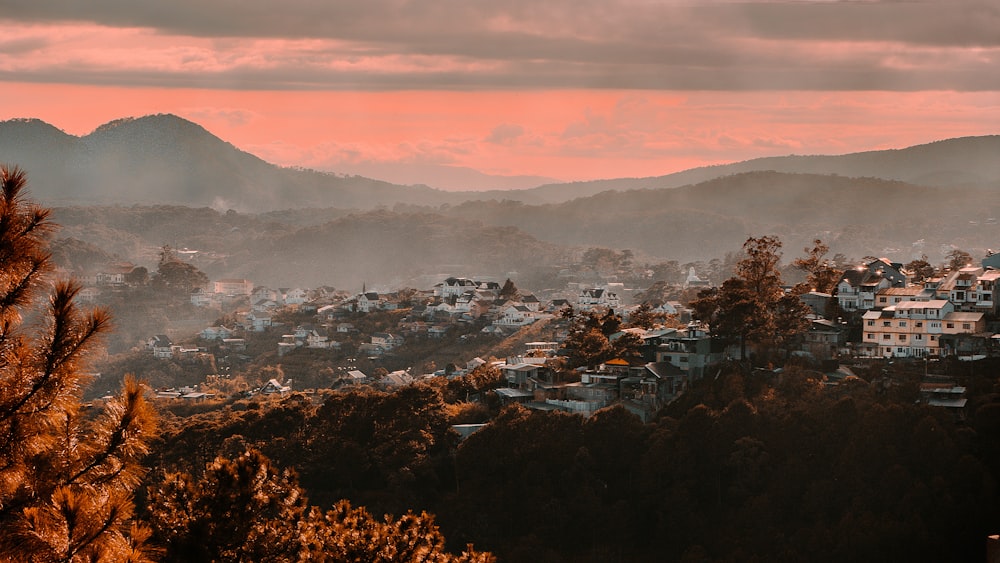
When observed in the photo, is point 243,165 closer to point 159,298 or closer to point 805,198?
point 805,198

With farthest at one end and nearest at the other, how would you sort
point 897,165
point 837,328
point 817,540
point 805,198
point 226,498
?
point 897,165
point 805,198
point 837,328
point 817,540
point 226,498

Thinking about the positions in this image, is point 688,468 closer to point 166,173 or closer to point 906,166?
point 906,166

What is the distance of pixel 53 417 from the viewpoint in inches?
232

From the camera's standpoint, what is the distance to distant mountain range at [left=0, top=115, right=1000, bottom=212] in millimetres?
147125

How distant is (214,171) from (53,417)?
16725 centimetres

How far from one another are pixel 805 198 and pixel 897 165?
24.5 metres

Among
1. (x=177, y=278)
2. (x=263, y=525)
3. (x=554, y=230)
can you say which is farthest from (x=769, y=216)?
(x=263, y=525)

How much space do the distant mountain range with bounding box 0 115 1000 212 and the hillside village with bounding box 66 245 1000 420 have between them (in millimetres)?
100065

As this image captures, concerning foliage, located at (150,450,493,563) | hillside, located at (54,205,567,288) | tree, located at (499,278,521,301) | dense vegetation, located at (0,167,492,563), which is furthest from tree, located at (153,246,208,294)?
dense vegetation, located at (0,167,492,563)

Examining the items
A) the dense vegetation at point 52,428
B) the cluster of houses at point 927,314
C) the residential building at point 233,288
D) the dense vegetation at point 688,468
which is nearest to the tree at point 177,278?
the residential building at point 233,288

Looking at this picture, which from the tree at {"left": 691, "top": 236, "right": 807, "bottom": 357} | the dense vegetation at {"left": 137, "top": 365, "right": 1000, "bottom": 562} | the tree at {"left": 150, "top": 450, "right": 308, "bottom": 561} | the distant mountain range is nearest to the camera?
the tree at {"left": 150, "top": 450, "right": 308, "bottom": 561}

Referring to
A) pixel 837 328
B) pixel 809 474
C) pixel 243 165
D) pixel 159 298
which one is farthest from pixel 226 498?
pixel 243 165

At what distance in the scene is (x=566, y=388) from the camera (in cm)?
2517

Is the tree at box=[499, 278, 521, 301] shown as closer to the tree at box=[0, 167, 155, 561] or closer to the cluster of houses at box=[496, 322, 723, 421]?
the cluster of houses at box=[496, 322, 723, 421]
